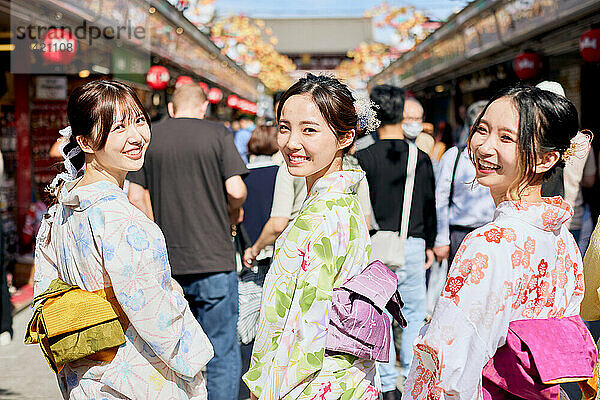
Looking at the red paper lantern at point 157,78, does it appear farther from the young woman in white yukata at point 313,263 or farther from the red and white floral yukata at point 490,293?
the red and white floral yukata at point 490,293

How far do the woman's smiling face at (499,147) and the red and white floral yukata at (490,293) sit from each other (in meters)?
0.08

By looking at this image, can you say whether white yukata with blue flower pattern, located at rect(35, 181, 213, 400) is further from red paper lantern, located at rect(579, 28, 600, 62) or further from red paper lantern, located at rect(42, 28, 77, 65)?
red paper lantern, located at rect(579, 28, 600, 62)

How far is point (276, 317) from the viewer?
2.14 meters

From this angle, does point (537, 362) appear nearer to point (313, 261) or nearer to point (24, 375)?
point (313, 261)

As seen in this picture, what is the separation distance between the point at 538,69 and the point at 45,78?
6.85 metres

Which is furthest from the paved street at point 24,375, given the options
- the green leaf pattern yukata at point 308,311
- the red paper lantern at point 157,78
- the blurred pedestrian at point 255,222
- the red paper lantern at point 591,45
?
the red paper lantern at point 591,45

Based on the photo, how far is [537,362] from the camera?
1.84 m

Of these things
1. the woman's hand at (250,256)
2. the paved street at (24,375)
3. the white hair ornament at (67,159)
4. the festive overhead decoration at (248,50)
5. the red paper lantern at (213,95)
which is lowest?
the paved street at (24,375)

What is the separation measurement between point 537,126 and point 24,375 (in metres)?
4.45

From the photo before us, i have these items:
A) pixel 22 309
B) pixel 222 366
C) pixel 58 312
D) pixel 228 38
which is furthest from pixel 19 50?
pixel 228 38

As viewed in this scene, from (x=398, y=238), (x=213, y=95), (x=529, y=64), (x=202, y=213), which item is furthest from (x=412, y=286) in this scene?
(x=213, y=95)

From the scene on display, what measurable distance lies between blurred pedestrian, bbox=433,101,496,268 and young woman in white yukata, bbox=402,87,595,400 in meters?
2.57

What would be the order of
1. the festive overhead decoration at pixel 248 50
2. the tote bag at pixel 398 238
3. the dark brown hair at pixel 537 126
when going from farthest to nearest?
the festive overhead decoration at pixel 248 50 < the tote bag at pixel 398 238 < the dark brown hair at pixel 537 126

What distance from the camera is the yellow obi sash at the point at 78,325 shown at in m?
2.22
